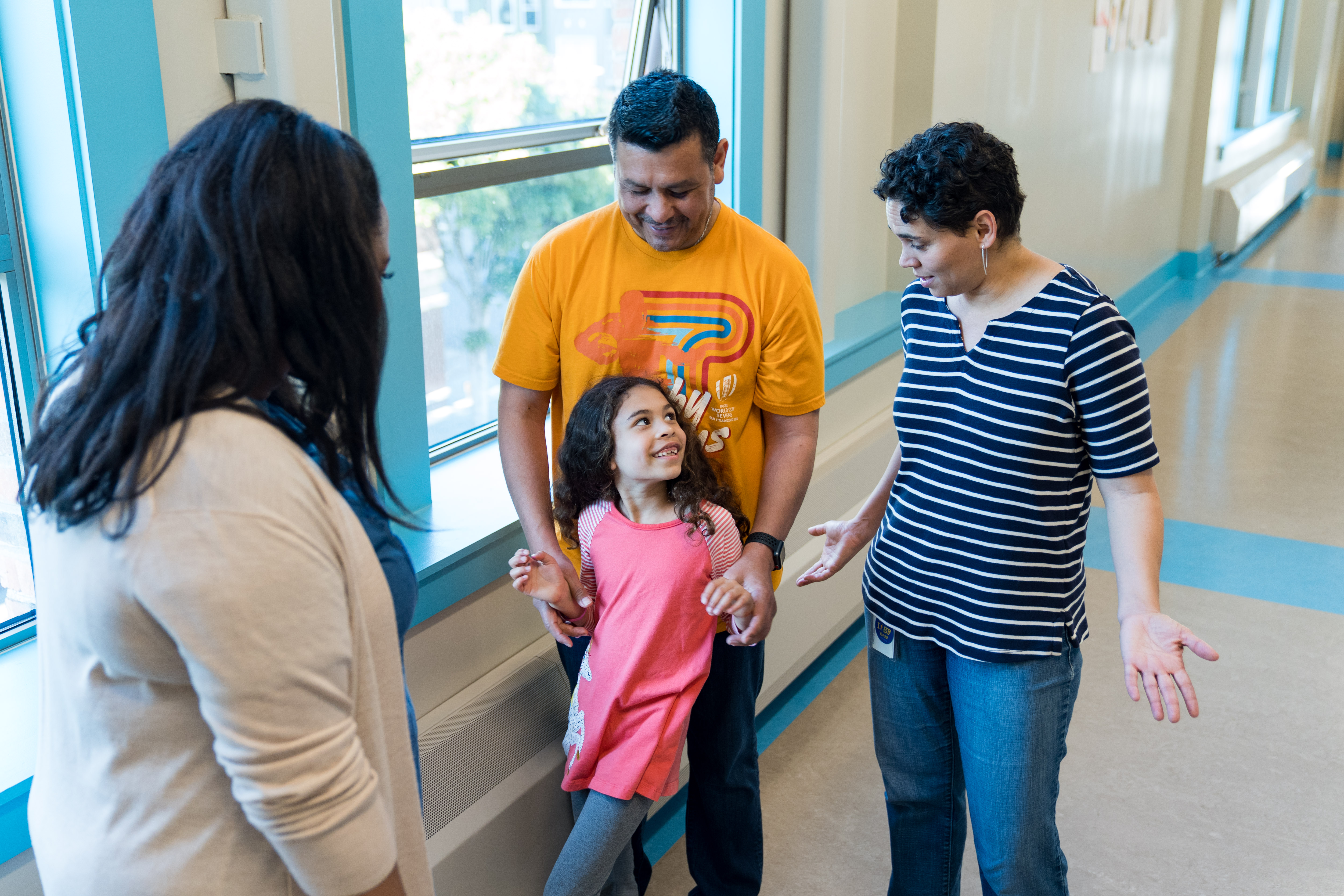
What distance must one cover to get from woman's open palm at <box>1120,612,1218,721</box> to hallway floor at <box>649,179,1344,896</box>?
3.74 ft

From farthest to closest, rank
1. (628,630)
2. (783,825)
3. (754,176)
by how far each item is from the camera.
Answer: (754,176), (783,825), (628,630)

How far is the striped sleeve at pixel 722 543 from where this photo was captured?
185 cm

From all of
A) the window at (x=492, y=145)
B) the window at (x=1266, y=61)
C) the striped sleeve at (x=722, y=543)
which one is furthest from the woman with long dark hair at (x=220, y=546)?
the window at (x=1266, y=61)

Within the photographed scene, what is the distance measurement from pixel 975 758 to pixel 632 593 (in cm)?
62

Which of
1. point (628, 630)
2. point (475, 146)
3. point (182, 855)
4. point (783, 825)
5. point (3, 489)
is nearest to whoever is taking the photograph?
point (182, 855)

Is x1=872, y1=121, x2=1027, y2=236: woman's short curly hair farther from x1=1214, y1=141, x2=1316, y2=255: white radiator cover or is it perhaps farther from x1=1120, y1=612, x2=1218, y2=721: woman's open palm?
x1=1214, y1=141, x2=1316, y2=255: white radiator cover

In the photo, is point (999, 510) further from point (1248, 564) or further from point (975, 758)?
point (1248, 564)

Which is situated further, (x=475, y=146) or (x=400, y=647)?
(x=475, y=146)

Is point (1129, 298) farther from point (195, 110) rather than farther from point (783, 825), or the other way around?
point (195, 110)

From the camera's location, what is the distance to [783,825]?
105 inches

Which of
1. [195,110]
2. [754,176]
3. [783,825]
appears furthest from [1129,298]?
[195,110]

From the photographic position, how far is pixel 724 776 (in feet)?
6.88

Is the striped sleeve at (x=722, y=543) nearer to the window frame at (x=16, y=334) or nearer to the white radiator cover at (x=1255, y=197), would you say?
the window frame at (x=16, y=334)

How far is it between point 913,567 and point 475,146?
1.33 meters
